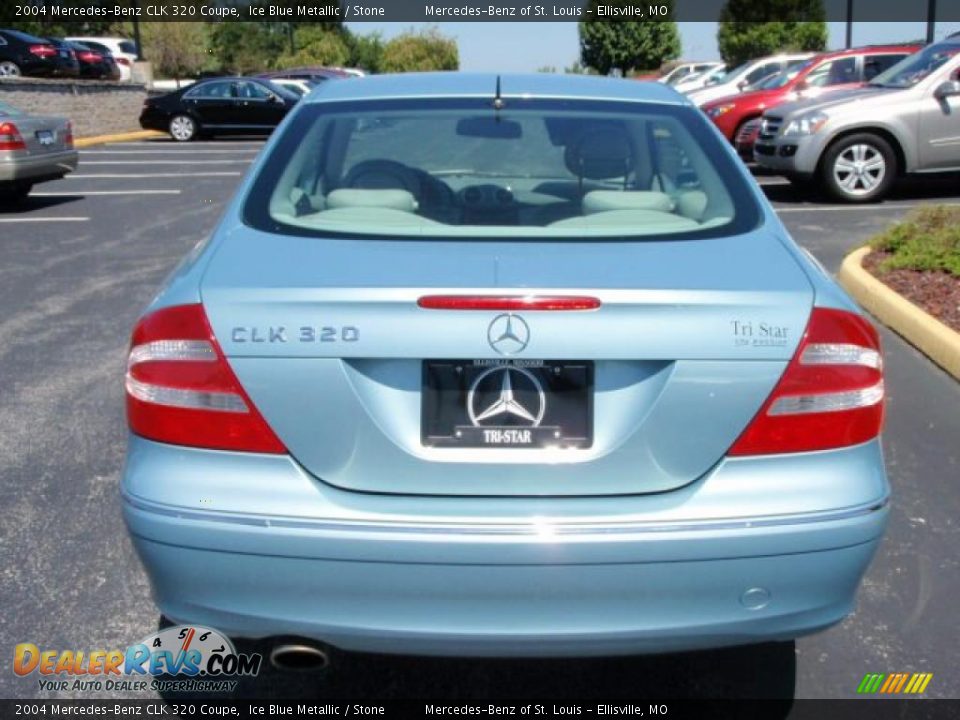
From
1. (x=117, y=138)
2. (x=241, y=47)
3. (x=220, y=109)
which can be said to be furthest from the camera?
(x=241, y=47)

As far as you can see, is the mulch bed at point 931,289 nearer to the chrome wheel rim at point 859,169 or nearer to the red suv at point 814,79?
the chrome wheel rim at point 859,169

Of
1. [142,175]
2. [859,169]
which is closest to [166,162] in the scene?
[142,175]

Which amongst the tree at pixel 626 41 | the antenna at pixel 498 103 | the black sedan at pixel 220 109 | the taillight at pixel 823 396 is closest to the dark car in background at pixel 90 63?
the black sedan at pixel 220 109

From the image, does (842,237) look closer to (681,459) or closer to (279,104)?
(681,459)

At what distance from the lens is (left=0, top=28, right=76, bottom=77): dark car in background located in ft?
92.6

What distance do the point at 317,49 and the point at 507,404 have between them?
5980 centimetres

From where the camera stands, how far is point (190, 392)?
2.67 m

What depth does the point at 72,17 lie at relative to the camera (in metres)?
48.4

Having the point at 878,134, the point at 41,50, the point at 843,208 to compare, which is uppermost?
the point at 41,50

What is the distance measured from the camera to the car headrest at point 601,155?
3.77 m

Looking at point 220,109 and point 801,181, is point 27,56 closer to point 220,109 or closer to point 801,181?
point 220,109

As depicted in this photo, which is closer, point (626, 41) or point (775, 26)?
point (775, 26)

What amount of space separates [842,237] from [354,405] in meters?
8.72

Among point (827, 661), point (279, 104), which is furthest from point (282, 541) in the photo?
point (279, 104)
